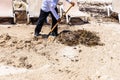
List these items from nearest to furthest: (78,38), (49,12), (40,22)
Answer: (78,38)
(49,12)
(40,22)

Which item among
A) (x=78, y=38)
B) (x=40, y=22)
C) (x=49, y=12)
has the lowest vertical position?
(x=78, y=38)

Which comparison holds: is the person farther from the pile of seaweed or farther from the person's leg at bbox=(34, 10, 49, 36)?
the pile of seaweed

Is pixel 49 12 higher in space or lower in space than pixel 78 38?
higher

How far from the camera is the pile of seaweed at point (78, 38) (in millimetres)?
9859

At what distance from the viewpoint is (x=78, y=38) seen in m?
10.1

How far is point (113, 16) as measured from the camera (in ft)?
39.9

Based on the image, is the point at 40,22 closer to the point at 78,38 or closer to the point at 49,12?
the point at 49,12

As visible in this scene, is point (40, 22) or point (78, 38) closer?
point (78, 38)

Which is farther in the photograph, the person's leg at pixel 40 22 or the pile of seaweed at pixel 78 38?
the person's leg at pixel 40 22

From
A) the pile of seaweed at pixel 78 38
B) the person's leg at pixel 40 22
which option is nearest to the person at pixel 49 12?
the person's leg at pixel 40 22

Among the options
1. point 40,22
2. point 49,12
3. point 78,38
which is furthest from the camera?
point 40,22

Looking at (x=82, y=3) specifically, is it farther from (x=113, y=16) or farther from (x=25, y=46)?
(x=25, y=46)

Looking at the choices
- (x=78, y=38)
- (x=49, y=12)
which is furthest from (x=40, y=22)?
(x=78, y=38)

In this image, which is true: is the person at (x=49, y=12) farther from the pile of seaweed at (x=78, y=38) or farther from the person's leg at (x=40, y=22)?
the pile of seaweed at (x=78, y=38)
